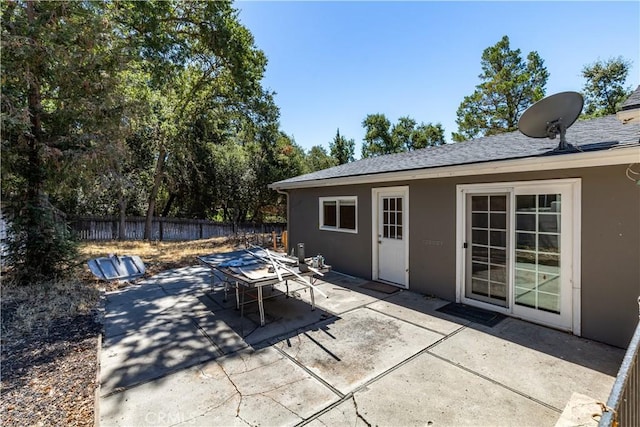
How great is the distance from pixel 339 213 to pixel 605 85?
22419 millimetres

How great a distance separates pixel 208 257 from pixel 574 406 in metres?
5.74

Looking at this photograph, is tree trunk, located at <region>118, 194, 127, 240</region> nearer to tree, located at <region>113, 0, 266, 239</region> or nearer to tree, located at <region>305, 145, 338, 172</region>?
tree, located at <region>113, 0, 266, 239</region>

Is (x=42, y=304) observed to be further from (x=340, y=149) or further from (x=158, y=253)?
(x=340, y=149)

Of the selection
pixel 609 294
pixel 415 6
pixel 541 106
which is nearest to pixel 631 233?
pixel 609 294

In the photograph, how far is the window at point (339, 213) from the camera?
737cm

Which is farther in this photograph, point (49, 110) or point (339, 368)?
point (49, 110)

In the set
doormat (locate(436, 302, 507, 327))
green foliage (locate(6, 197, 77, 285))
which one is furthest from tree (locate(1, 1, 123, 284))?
doormat (locate(436, 302, 507, 327))

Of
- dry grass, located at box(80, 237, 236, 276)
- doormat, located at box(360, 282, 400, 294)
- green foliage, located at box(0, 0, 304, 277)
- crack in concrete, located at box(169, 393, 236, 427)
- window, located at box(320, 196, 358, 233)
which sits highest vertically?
green foliage, located at box(0, 0, 304, 277)

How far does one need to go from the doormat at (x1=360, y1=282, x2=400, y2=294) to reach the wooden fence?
911 cm

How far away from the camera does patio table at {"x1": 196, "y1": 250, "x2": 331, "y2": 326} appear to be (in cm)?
441

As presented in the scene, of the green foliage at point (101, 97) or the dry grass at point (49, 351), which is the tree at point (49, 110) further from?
the dry grass at point (49, 351)

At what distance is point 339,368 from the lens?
332cm

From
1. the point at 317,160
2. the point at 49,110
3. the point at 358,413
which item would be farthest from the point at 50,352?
the point at 317,160

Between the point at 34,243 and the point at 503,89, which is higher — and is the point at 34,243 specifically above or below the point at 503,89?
below
